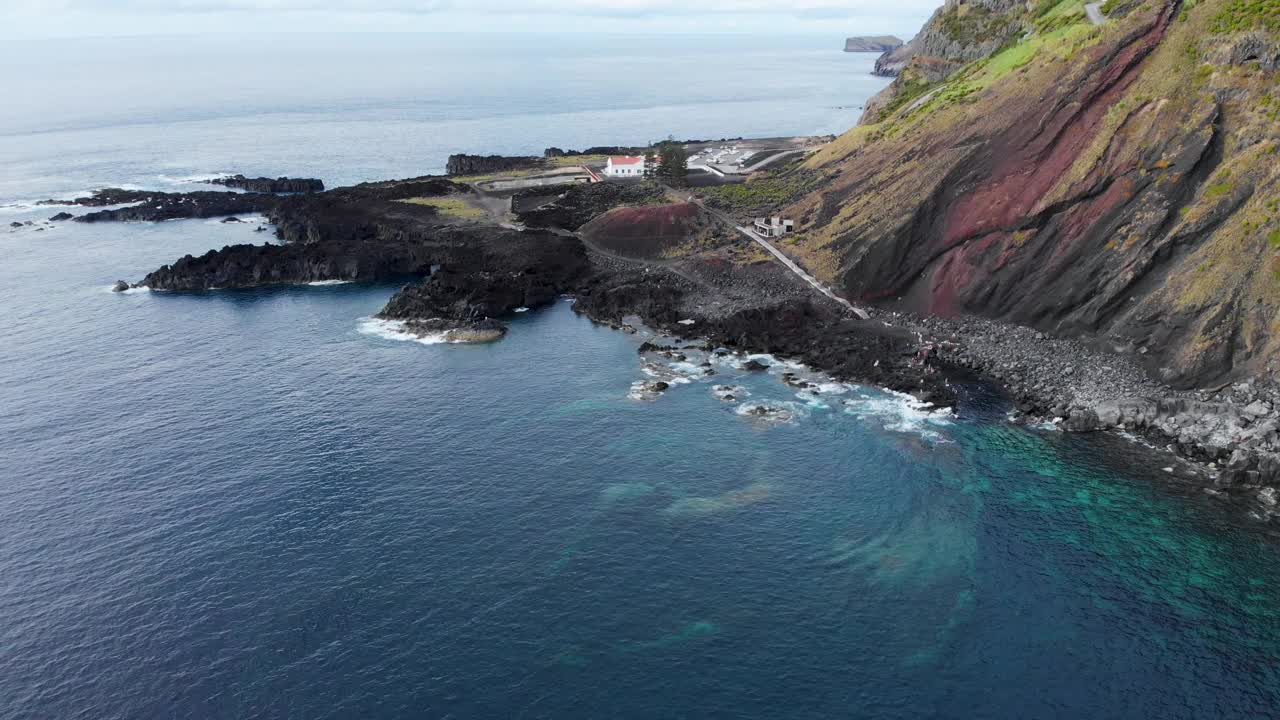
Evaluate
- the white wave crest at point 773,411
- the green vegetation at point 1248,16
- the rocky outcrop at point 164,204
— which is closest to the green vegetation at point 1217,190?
the green vegetation at point 1248,16

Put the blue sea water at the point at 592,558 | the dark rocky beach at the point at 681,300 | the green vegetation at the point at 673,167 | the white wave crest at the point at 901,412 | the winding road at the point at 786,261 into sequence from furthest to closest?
the green vegetation at the point at 673,167, the winding road at the point at 786,261, the white wave crest at the point at 901,412, the dark rocky beach at the point at 681,300, the blue sea water at the point at 592,558

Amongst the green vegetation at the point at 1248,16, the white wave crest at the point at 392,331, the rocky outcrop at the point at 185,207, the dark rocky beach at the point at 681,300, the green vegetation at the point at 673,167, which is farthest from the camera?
the rocky outcrop at the point at 185,207

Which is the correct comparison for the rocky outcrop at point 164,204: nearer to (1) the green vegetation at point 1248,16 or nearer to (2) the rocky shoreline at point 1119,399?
(2) the rocky shoreline at point 1119,399

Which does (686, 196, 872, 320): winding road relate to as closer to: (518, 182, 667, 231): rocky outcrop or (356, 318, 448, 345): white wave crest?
(518, 182, 667, 231): rocky outcrop

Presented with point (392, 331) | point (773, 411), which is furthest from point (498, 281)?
point (773, 411)

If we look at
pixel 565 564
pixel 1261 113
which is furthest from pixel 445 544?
pixel 1261 113

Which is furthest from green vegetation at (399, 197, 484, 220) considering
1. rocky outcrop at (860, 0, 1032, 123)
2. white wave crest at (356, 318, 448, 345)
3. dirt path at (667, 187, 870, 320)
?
rocky outcrop at (860, 0, 1032, 123)
